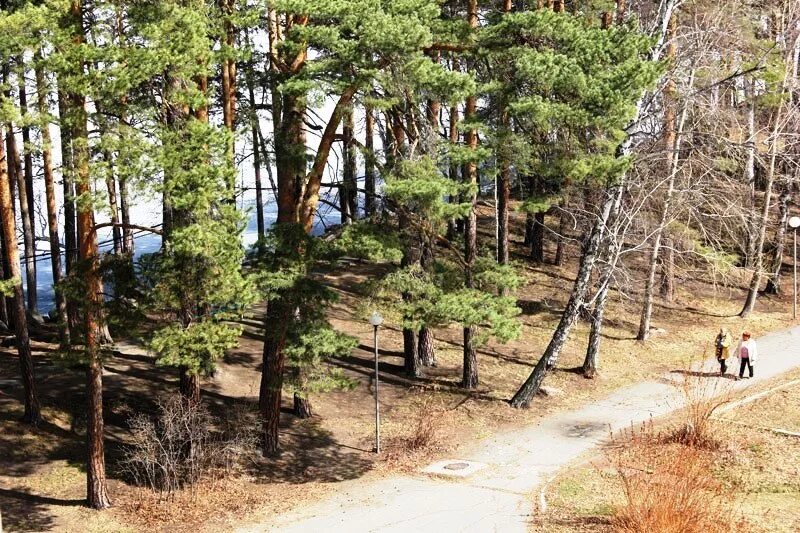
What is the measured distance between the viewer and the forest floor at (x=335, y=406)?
14.6 m

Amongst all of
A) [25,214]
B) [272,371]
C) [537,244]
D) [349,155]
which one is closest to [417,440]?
[272,371]

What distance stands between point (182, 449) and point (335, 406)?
4442mm

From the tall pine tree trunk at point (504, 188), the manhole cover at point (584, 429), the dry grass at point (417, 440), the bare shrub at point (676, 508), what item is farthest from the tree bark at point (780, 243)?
the bare shrub at point (676, 508)

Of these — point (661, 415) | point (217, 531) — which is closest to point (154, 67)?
point (217, 531)

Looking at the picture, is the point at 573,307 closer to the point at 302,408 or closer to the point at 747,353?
the point at 747,353

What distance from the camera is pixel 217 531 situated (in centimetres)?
1369

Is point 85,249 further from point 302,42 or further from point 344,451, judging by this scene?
point 344,451

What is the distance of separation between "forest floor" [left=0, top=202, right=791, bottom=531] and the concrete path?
473mm

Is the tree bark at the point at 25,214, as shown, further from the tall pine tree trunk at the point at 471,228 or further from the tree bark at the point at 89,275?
the tall pine tree trunk at the point at 471,228

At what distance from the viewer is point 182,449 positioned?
53.6 feet

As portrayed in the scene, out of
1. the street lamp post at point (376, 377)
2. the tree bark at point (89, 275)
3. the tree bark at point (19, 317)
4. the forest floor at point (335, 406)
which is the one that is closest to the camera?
the tree bark at point (89, 275)

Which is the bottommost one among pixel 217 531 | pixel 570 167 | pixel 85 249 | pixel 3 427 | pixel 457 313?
pixel 217 531

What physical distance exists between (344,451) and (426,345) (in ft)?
17.7

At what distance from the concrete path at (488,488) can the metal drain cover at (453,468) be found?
0.66 feet
